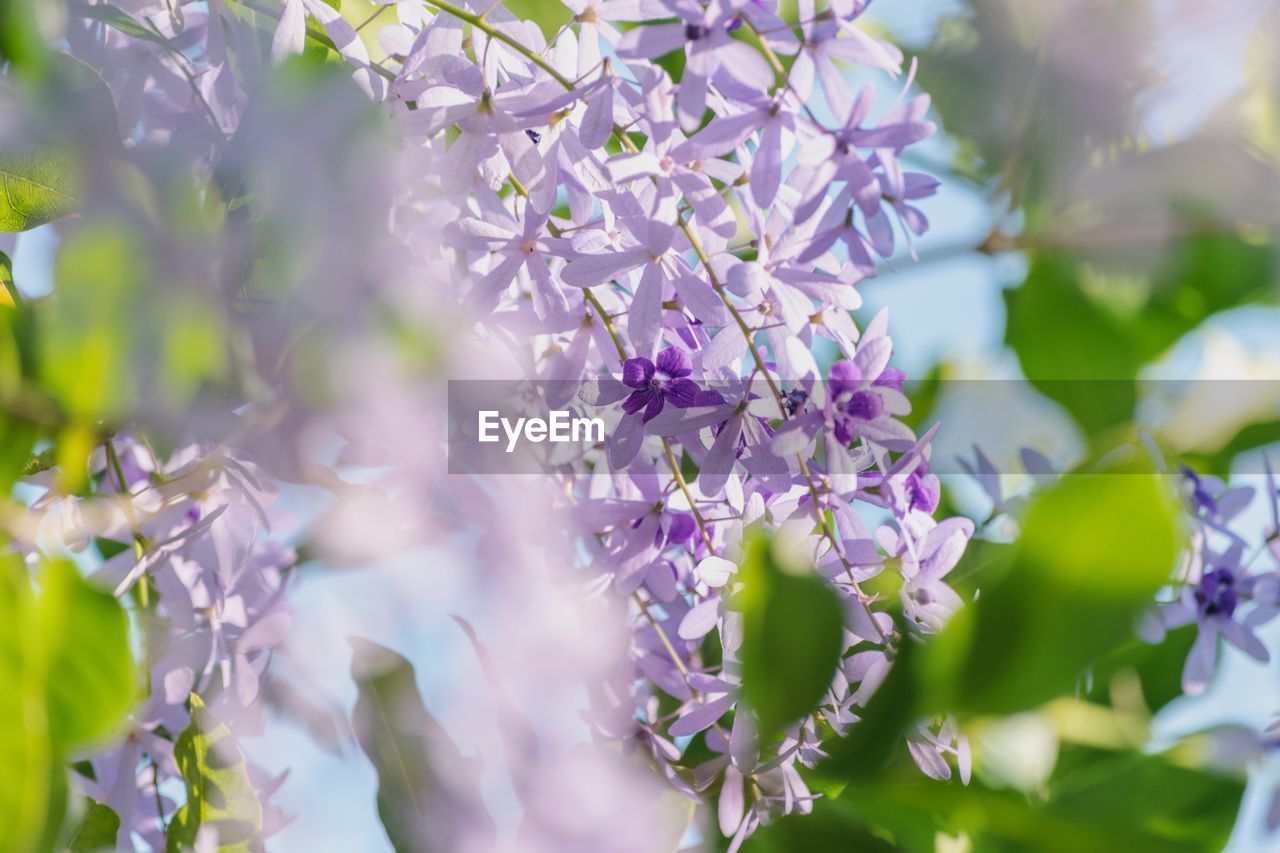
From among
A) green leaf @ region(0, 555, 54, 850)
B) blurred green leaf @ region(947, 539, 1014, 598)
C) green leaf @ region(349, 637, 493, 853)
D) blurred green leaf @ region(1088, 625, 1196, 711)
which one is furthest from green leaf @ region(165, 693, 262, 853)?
blurred green leaf @ region(1088, 625, 1196, 711)

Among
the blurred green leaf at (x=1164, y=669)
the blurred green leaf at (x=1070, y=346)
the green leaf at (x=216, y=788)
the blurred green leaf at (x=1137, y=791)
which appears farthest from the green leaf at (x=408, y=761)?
the blurred green leaf at (x=1164, y=669)

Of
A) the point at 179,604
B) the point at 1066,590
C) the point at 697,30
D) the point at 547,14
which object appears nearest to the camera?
the point at 1066,590

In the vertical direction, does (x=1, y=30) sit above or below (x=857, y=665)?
above

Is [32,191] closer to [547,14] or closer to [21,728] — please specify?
[21,728]

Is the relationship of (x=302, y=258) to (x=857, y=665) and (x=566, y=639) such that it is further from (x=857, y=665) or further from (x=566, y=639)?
(x=857, y=665)

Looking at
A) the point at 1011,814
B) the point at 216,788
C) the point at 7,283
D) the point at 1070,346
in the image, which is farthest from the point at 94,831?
the point at 1070,346

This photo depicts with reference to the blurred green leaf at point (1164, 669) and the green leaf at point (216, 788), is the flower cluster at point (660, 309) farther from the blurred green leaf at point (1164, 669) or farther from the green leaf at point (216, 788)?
the blurred green leaf at point (1164, 669)

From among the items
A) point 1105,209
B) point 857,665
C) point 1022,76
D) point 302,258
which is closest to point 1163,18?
point 1022,76
